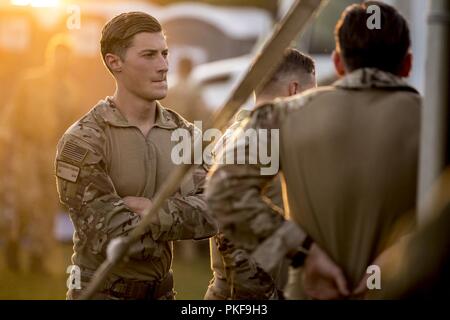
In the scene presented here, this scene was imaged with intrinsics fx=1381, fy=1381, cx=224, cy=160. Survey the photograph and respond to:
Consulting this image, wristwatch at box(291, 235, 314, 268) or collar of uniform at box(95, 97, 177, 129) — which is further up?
collar of uniform at box(95, 97, 177, 129)

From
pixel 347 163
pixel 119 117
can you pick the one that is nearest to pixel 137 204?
pixel 119 117

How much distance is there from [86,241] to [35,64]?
1292 cm

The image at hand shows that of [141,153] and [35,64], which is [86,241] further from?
[35,64]

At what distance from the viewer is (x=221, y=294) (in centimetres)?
593

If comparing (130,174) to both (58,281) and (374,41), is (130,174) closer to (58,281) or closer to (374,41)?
(374,41)

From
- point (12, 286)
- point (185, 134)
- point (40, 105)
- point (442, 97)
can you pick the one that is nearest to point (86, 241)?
point (185, 134)

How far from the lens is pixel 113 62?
591cm

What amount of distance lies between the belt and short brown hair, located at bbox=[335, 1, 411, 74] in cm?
160

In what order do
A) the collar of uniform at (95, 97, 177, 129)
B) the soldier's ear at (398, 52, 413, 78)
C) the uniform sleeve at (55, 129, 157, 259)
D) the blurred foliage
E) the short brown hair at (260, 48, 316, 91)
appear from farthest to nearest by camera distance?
the blurred foliage
the short brown hair at (260, 48, 316, 91)
the collar of uniform at (95, 97, 177, 129)
the uniform sleeve at (55, 129, 157, 259)
the soldier's ear at (398, 52, 413, 78)

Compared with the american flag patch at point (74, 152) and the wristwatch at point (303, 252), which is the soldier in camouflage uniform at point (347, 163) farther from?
the american flag patch at point (74, 152)

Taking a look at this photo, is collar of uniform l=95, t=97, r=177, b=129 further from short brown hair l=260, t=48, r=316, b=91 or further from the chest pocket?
short brown hair l=260, t=48, r=316, b=91

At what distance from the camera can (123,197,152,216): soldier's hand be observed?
5523 mm

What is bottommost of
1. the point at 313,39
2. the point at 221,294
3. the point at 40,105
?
the point at 221,294

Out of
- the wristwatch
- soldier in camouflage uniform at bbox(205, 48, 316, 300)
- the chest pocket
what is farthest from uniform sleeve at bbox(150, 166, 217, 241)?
the wristwatch
